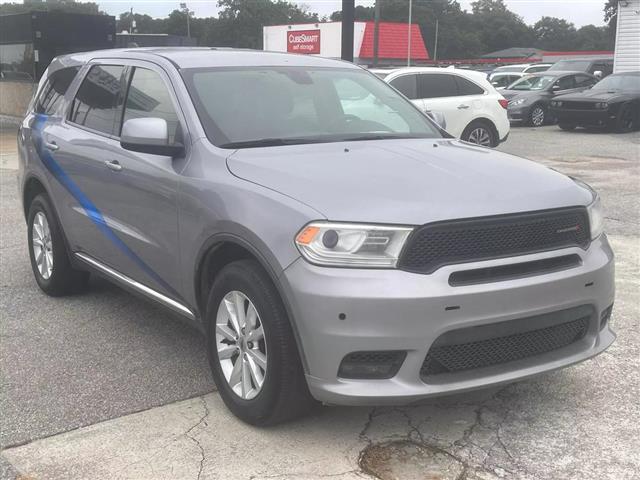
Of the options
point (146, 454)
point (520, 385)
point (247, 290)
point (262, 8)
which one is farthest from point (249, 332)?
point (262, 8)

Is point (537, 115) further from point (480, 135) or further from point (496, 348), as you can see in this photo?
point (496, 348)

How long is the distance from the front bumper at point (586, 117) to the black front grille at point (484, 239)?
52.4 ft

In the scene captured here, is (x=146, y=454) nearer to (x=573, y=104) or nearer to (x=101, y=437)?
(x=101, y=437)

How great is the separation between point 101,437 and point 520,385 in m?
2.15

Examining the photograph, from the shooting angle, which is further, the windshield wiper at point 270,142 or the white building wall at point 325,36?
the white building wall at point 325,36

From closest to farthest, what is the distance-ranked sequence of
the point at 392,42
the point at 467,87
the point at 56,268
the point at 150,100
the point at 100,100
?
the point at 150,100
the point at 100,100
the point at 56,268
the point at 467,87
the point at 392,42

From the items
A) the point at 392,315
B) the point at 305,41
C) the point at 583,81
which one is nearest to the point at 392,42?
the point at 305,41

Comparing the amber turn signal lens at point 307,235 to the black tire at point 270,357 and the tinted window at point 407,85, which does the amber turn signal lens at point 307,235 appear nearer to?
the black tire at point 270,357

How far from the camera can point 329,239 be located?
3.04 meters

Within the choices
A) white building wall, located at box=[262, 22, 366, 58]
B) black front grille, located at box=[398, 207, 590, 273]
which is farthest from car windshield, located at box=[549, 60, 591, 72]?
black front grille, located at box=[398, 207, 590, 273]

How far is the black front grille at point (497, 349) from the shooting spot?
3.11m

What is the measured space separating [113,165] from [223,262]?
1225mm

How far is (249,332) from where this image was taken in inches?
134

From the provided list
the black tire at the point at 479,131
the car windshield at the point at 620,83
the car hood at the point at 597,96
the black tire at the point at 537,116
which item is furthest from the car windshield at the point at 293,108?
the black tire at the point at 537,116
